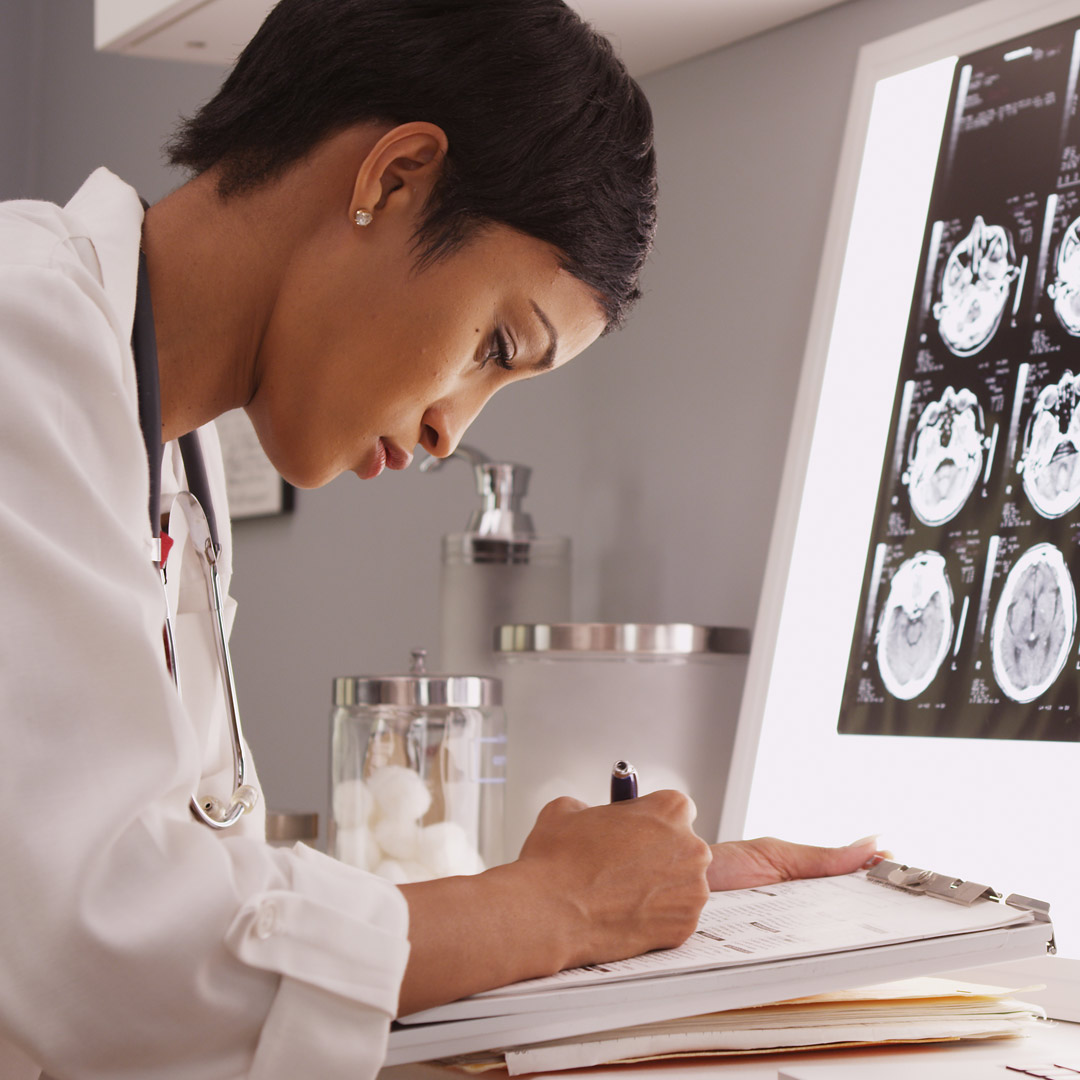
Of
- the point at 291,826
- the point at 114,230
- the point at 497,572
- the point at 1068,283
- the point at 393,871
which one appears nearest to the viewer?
the point at 114,230

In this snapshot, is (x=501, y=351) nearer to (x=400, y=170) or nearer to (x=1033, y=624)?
(x=400, y=170)

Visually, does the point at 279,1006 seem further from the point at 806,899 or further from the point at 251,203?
the point at 251,203

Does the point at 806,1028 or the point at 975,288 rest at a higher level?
the point at 975,288

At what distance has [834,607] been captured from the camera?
4.15 feet

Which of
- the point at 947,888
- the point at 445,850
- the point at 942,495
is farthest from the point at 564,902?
the point at 942,495

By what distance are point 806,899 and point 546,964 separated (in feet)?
0.79

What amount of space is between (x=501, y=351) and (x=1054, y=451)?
499mm

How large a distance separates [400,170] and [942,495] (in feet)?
1.98

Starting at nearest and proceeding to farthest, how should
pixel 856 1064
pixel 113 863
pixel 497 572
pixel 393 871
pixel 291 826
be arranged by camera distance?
1. pixel 113 863
2. pixel 856 1064
3. pixel 393 871
4. pixel 497 572
5. pixel 291 826

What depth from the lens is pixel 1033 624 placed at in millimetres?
1064

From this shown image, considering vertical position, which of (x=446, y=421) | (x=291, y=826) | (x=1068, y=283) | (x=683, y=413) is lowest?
(x=291, y=826)

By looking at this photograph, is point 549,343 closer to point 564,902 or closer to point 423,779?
point 564,902

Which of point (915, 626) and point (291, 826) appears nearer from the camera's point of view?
point (915, 626)

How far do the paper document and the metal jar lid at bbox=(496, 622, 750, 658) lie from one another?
397 mm
